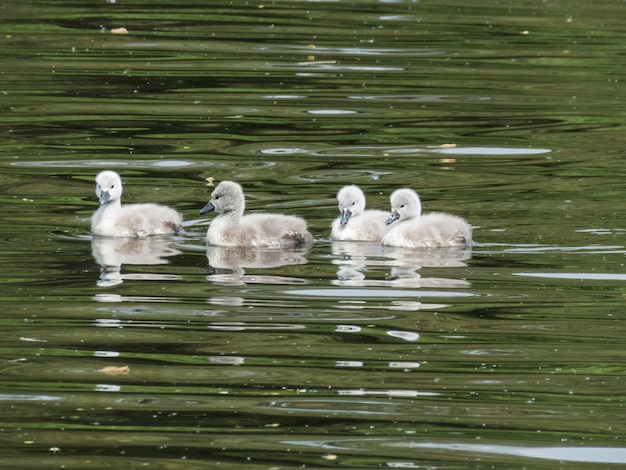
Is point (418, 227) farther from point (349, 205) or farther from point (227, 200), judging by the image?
point (227, 200)

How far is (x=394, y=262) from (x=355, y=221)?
2.38 feet

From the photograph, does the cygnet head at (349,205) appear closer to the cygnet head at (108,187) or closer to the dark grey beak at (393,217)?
the dark grey beak at (393,217)

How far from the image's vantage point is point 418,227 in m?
9.79

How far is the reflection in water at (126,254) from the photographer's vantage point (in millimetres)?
8891

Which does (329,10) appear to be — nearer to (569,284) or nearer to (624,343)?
(569,284)

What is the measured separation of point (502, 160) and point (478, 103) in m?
2.08

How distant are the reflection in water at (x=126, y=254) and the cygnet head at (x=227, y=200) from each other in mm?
330

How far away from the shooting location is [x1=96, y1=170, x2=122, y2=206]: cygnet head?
33.5ft

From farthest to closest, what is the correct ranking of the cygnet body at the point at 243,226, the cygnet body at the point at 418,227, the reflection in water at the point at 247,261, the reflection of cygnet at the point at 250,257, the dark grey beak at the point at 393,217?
the dark grey beak at the point at 393,217, the cygnet body at the point at 243,226, the cygnet body at the point at 418,227, the reflection of cygnet at the point at 250,257, the reflection in water at the point at 247,261

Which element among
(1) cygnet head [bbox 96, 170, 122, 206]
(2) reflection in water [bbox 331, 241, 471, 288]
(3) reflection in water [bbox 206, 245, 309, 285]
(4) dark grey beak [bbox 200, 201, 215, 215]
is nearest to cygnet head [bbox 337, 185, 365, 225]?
(2) reflection in water [bbox 331, 241, 471, 288]

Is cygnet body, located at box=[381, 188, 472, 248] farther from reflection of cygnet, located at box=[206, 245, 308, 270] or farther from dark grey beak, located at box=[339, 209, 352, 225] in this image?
reflection of cygnet, located at box=[206, 245, 308, 270]

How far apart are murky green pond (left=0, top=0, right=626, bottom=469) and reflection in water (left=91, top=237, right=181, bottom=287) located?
31 millimetres

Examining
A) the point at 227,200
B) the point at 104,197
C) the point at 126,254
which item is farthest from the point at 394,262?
the point at 104,197

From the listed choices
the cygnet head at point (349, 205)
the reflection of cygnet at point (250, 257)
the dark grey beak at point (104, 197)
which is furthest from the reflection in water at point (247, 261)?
the dark grey beak at point (104, 197)
